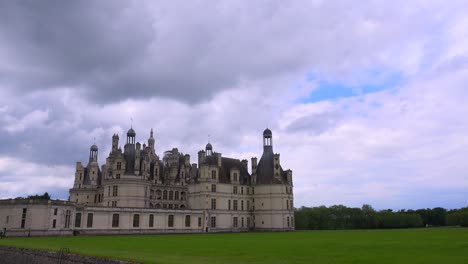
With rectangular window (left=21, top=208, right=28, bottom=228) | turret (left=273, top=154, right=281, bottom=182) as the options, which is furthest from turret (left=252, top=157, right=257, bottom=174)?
rectangular window (left=21, top=208, right=28, bottom=228)

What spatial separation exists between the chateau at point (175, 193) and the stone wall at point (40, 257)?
2364 centimetres

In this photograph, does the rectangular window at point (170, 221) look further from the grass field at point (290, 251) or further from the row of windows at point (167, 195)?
the grass field at point (290, 251)

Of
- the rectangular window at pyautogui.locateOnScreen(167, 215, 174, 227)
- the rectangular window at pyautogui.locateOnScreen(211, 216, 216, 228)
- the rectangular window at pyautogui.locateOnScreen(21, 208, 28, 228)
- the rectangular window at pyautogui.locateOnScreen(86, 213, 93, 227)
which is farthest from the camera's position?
the rectangular window at pyautogui.locateOnScreen(211, 216, 216, 228)

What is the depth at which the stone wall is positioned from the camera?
872 inches

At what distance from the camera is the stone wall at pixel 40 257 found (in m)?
22.2

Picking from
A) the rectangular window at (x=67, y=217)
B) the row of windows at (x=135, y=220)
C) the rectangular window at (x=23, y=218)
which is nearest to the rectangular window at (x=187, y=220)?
the row of windows at (x=135, y=220)

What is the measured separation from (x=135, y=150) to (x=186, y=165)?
17.2m

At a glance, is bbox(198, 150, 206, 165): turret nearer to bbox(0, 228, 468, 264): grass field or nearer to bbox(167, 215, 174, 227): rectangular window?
bbox(167, 215, 174, 227): rectangular window

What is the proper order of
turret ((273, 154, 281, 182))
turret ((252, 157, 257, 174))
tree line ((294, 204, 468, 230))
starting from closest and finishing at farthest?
turret ((273, 154, 281, 182)) → turret ((252, 157, 257, 174)) → tree line ((294, 204, 468, 230))

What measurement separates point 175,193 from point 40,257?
55.0 m

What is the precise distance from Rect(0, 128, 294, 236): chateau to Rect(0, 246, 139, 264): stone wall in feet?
77.6

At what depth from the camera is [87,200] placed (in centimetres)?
8138

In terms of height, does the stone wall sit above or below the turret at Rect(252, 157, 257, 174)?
below

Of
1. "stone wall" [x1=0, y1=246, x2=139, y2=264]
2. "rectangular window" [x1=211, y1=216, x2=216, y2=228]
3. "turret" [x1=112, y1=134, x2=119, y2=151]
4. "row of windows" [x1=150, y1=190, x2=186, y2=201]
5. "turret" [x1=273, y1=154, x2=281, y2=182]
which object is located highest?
"turret" [x1=112, y1=134, x2=119, y2=151]
